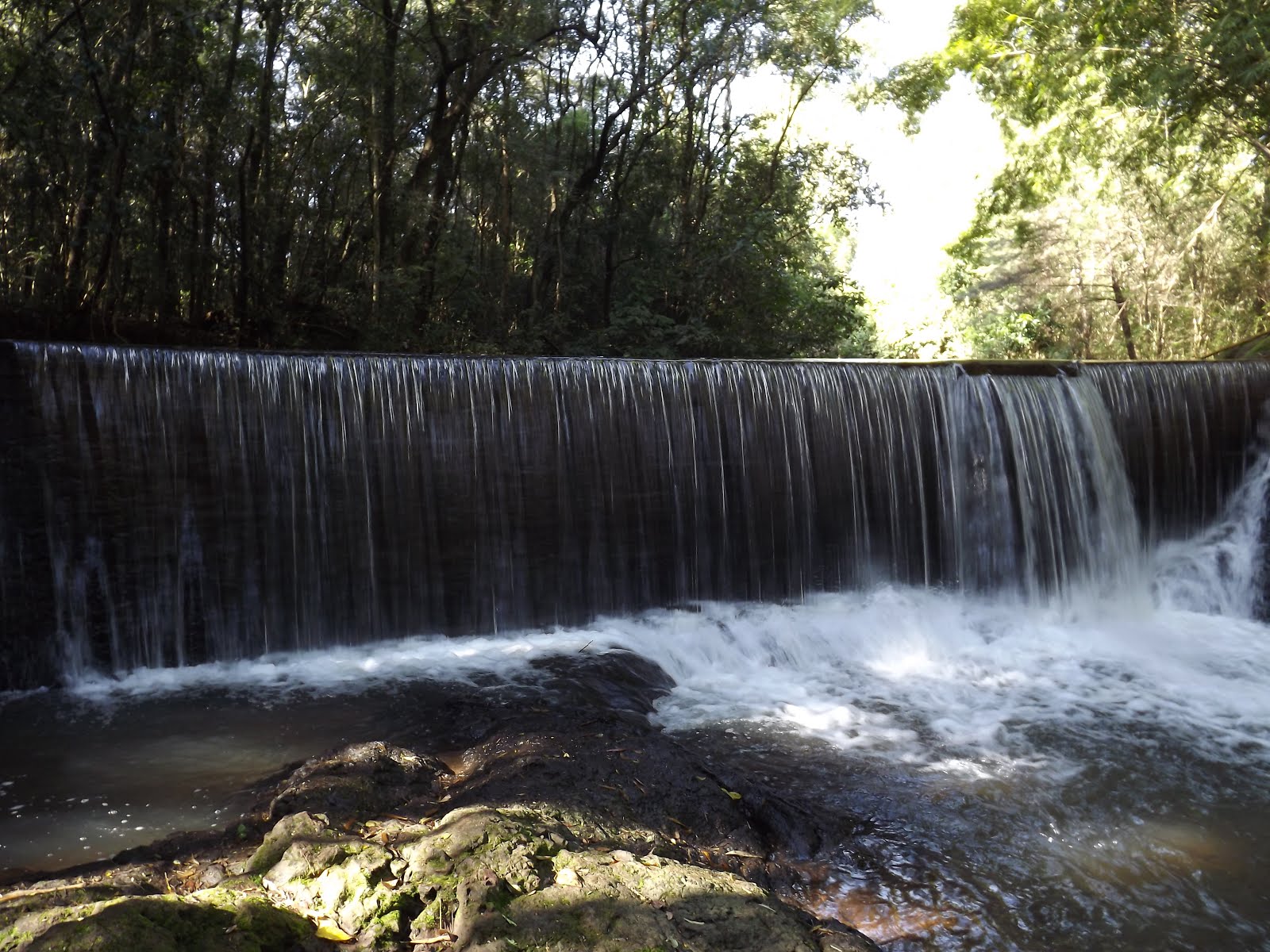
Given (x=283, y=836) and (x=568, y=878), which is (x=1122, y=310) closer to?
(x=568, y=878)

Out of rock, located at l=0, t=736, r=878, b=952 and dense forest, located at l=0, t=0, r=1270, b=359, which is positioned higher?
dense forest, located at l=0, t=0, r=1270, b=359

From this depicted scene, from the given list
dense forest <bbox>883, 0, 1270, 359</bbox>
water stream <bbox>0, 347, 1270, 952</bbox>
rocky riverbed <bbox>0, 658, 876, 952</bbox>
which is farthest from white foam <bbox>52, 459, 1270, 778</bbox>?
dense forest <bbox>883, 0, 1270, 359</bbox>

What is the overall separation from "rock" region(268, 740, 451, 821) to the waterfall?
9.71ft

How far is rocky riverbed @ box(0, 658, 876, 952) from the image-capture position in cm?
247

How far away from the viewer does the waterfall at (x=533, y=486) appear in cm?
630

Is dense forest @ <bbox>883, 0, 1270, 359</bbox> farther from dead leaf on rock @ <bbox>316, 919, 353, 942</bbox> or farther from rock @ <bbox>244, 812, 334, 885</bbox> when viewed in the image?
dead leaf on rock @ <bbox>316, 919, 353, 942</bbox>

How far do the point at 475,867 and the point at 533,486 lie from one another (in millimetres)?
5059

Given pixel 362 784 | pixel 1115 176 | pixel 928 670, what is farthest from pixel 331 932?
pixel 1115 176

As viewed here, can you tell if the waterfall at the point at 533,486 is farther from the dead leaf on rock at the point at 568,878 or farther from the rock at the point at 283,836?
the dead leaf on rock at the point at 568,878

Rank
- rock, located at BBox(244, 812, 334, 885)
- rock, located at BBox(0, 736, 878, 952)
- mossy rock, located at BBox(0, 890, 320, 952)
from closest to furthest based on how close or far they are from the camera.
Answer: mossy rock, located at BBox(0, 890, 320, 952) → rock, located at BBox(0, 736, 878, 952) → rock, located at BBox(244, 812, 334, 885)

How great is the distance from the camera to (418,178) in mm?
11555

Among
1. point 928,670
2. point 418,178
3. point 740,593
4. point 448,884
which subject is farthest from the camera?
point 418,178

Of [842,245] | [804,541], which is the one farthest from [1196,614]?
[842,245]

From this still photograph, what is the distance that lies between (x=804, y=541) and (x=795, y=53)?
10538 mm
